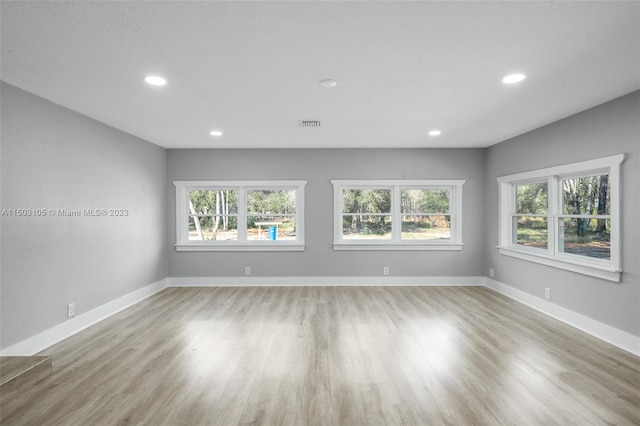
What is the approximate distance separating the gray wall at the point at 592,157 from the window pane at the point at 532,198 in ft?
1.14

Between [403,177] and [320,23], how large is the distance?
4336 millimetres

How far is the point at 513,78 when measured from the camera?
2.77 metres

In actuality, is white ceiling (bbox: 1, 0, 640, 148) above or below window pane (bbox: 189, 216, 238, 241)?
above

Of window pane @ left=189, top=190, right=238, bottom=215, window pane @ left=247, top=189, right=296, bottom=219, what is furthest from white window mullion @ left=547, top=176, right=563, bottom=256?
window pane @ left=189, top=190, right=238, bottom=215

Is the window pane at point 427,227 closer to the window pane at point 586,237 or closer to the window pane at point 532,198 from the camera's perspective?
the window pane at point 532,198

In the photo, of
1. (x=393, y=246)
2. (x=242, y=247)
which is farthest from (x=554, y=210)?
(x=242, y=247)

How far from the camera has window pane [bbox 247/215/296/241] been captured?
6074 millimetres

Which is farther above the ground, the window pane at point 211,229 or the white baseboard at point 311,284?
the window pane at point 211,229

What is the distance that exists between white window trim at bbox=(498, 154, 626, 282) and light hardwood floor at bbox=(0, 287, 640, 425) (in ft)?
2.47

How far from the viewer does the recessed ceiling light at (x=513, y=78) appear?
8.91 ft

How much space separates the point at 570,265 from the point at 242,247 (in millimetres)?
4984

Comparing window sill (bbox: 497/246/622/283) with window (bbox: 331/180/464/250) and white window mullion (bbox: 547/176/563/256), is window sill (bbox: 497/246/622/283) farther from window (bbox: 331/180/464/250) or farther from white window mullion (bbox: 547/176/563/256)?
window (bbox: 331/180/464/250)

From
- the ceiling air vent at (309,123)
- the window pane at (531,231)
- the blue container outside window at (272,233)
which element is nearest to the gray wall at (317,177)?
the blue container outside window at (272,233)

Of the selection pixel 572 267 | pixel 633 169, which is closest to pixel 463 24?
pixel 633 169
